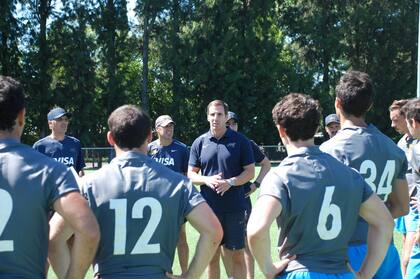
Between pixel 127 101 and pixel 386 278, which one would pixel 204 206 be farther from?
→ pixel 127 101

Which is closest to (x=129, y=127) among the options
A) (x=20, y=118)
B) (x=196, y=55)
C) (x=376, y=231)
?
(x=20, y=118)

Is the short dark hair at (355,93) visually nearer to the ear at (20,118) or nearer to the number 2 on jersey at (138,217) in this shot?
the number 2 on jersey at (138,217)

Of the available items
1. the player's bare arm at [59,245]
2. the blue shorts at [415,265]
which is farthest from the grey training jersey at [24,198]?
the blue shorts at [415,265]

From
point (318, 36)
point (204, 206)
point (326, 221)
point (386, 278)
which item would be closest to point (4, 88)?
point (204, 206)

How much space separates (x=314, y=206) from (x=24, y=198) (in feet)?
5.30

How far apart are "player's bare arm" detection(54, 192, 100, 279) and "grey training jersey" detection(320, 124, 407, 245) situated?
189cm

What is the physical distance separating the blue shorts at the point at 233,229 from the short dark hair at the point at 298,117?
11.3ft

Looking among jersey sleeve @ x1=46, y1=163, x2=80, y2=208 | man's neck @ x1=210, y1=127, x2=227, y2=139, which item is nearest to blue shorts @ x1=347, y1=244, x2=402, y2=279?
jersey sleeve @ x1=46, y1=163, x2=80, y2=208

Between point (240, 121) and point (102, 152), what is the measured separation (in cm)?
1519

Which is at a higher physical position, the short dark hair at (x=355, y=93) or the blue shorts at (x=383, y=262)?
the short dark hair at (x=355, y=93)

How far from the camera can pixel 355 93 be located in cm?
430

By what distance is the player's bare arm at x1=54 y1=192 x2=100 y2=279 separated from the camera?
121 inches

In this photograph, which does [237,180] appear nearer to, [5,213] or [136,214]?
[136,214]

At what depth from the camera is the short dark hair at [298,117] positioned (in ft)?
11.8
